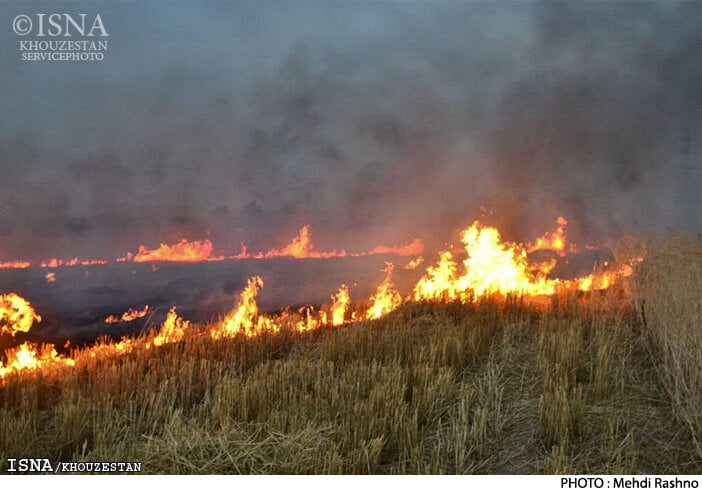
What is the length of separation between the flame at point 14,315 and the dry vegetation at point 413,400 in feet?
5.00

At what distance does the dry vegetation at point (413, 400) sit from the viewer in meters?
4.04

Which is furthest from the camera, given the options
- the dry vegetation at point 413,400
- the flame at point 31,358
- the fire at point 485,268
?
the fire at point 485,268

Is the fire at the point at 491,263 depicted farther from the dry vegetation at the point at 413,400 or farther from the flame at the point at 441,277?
the dry vegetation at the point at 413,400

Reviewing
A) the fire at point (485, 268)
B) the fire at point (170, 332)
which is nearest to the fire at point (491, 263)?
the fire at point (485, 268)

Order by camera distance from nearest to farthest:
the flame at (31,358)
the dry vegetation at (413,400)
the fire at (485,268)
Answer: the dry vegetation at (413,400) < the flame at (31,358) < the fire at (485,268)

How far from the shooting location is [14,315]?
7.08m

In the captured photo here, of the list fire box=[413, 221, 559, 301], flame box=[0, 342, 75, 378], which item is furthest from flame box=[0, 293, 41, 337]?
fire box=[413, 221, 559, 301]

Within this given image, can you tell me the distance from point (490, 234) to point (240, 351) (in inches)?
220

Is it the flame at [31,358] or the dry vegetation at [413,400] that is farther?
the flame at [31,358]

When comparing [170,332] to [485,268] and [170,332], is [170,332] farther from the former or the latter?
[485,268]

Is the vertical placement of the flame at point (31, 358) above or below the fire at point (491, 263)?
below

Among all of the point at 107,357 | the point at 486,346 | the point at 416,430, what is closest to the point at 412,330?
the point at 486,346

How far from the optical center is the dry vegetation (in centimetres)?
404
